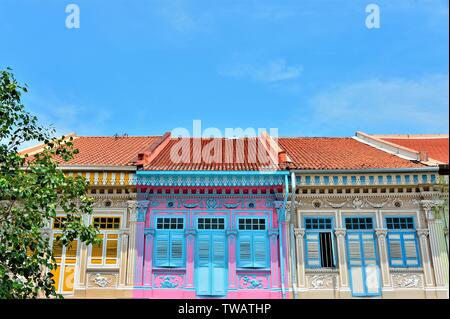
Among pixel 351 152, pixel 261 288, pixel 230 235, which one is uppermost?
pixel 351 152

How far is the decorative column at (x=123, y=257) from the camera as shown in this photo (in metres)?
11.6

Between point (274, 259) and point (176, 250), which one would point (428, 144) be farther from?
point (176, 250)

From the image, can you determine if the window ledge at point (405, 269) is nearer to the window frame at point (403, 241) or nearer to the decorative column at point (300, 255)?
the window frame at point (403, 241)

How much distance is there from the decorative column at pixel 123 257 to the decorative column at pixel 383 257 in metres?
6.79

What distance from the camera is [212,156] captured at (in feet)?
44.3

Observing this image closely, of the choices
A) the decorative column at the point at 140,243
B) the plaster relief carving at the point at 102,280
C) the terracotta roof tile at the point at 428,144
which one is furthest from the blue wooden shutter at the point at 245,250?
the terracotta roof tile at the point at 428,144

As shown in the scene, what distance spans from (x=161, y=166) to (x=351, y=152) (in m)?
6.23

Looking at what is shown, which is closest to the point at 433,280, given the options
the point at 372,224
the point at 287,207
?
the point at 372,224

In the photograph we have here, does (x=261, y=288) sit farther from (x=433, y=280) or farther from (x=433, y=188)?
(x=433, y=188)

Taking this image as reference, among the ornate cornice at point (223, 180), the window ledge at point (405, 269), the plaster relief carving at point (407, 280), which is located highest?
the ornate cornice at point (223, 180)

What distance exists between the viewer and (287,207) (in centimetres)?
1209

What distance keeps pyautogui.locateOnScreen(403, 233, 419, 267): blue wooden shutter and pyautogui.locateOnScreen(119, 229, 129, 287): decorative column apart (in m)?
7.50

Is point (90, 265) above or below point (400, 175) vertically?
below
